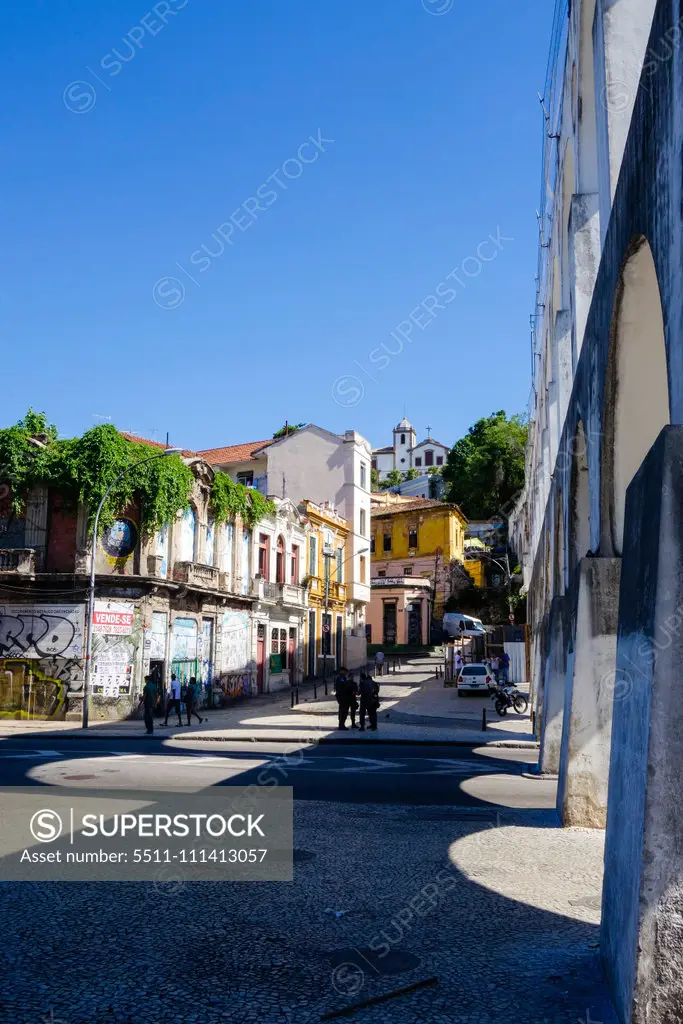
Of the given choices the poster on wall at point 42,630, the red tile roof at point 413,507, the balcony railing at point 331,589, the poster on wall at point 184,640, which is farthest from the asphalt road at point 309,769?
the red tile roof at point 413,507

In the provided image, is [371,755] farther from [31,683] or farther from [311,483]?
[311,483]

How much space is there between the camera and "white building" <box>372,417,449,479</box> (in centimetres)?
12581

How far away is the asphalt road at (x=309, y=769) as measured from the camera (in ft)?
41.4

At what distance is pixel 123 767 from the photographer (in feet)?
49.9

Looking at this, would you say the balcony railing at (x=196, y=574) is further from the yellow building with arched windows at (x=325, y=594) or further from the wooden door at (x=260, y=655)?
the yellow building with arched windows at (x=325, y=594)

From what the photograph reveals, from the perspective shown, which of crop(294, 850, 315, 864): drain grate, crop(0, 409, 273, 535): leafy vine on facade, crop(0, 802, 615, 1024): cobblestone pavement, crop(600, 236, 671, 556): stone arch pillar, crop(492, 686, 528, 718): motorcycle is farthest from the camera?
crop(492, 686, 528, 718): motorcycle

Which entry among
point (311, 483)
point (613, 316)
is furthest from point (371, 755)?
point (311, 483)

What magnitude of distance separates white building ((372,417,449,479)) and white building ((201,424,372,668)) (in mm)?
72006

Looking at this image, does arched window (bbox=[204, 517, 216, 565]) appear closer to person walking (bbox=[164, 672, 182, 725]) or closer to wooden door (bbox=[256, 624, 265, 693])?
wooden door (bbox=[256, 624, 265, 693])

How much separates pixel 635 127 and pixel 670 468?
328 centimetres

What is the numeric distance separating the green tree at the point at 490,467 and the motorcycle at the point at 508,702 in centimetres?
4332

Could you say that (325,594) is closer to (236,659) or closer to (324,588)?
(324,588)

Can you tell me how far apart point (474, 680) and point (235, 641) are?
34.8ft

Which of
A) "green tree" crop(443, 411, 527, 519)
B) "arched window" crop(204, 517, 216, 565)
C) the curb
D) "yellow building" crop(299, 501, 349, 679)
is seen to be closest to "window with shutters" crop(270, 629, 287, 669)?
"yellow building" crop(299, 501, 349, 679)
